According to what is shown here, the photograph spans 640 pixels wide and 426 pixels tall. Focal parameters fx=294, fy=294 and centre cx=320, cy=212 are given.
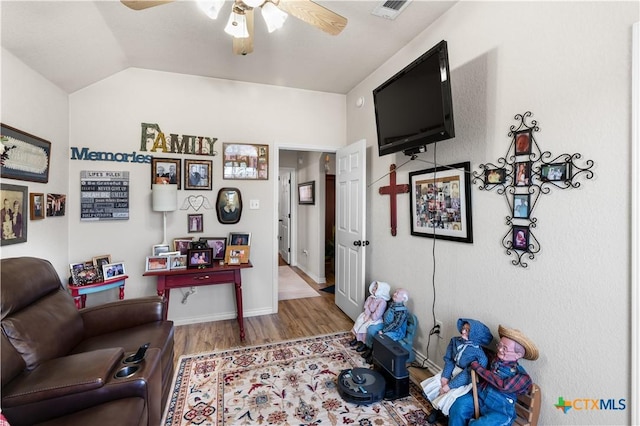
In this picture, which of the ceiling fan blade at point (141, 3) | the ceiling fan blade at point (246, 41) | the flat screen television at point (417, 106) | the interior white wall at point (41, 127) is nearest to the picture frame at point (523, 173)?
the flat screen television at point (417, 106)

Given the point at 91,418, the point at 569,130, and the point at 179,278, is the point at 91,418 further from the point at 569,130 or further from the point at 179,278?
the point at 569,130

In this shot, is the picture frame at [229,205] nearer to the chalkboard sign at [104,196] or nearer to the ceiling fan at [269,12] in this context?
the chalkboard sign at [104,196]

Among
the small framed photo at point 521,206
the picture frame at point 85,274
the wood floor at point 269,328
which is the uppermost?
the small framed photo at point 521,206

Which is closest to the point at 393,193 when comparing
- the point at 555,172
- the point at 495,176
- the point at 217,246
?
the point at 495,176

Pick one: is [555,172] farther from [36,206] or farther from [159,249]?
[36,206]

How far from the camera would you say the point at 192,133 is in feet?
10.4

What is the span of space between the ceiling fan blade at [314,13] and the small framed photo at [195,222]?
227cm

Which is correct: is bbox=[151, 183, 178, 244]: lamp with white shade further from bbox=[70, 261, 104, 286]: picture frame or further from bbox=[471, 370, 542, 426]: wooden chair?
bbox=[471, 370, 542, 426]: wooden chair

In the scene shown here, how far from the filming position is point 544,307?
5.08 feet

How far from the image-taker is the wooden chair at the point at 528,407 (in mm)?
1501

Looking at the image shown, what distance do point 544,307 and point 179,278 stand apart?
2.81 m

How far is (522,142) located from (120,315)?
275cm

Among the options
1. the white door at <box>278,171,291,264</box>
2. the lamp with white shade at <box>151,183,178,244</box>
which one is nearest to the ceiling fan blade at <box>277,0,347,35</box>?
the lamp with white shade at <box>151,183,178,244</box>

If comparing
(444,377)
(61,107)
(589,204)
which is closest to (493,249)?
(589,204)
